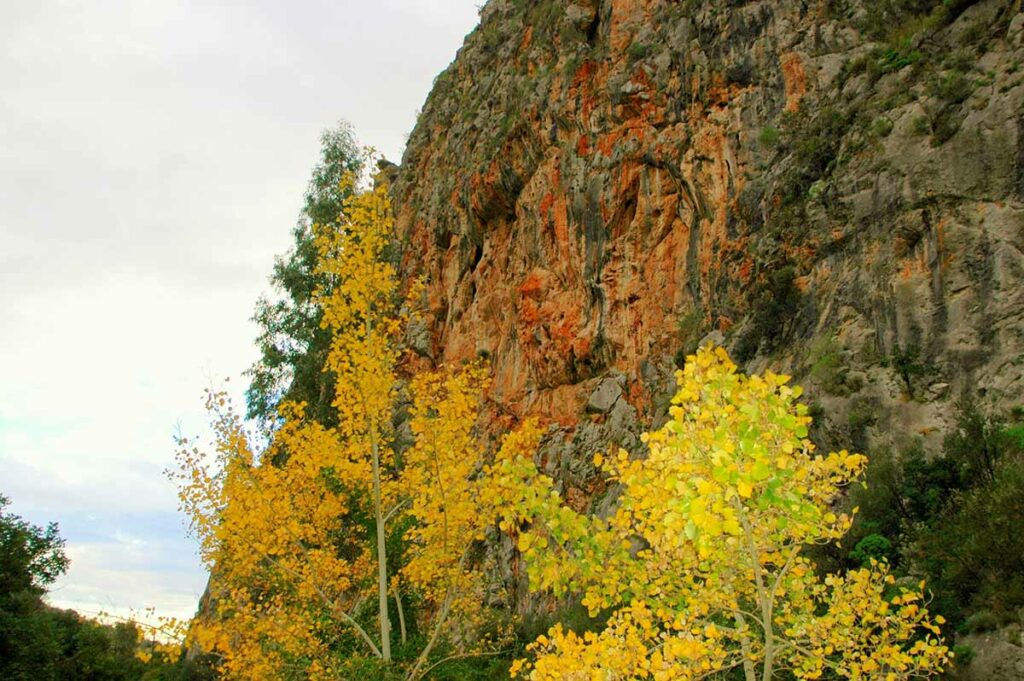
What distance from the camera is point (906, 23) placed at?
15695mm

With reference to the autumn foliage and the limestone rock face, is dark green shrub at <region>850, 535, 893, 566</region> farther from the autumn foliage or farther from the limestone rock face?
the limestone rock face

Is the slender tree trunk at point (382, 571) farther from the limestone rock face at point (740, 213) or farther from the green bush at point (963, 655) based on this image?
the limestone rock face at point (740, 213)

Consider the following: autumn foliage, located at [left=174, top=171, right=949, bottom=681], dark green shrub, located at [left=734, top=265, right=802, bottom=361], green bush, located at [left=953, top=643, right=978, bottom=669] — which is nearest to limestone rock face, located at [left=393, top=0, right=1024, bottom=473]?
dark green shrub, located at [left=734, top=265, right=802, bottom=361]

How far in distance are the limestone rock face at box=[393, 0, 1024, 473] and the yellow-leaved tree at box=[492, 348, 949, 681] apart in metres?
6.56

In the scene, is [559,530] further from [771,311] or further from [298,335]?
[298,335]

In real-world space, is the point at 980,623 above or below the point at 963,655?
above

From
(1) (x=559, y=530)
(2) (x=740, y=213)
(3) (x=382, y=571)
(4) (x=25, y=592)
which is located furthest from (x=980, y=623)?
(4) (x=25, y=592)

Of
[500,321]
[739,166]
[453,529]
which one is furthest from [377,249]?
[500,321]

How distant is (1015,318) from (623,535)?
8.43 m

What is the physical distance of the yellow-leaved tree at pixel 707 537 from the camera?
12.5 ft

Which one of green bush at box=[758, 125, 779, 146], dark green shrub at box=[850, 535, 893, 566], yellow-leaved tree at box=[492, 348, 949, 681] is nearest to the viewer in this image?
yellow-leaved tree at box=[492, 348, 949, 681]

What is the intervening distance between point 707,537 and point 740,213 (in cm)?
1395

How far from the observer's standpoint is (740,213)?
55.0 ft

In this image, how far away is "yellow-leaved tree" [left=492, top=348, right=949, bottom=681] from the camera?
3.82m
